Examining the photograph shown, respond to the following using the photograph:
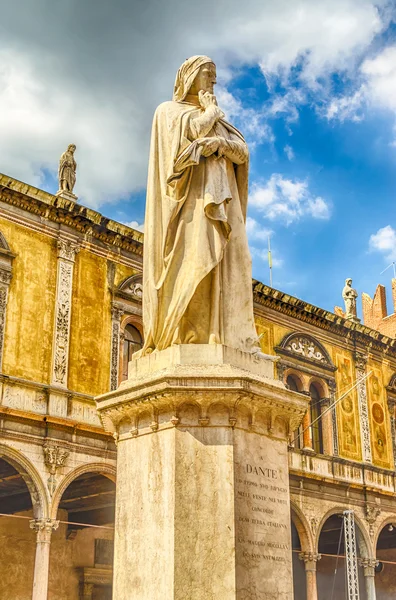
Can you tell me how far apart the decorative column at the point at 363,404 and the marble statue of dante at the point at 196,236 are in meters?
19.8

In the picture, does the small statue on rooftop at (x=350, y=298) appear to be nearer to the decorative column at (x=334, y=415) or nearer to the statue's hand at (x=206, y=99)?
the decorative column at (x=334, y=415)

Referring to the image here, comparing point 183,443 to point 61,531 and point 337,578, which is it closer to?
point 61,531

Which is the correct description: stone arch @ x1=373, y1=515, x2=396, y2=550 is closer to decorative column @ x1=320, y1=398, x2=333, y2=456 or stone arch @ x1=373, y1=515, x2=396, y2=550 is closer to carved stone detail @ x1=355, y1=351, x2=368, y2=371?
decorative column @ x1=320, y1=398, x2=333, y2=456

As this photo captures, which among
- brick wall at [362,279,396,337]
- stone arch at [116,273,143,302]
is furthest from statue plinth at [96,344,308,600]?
brick wall at [362,279,396,337]

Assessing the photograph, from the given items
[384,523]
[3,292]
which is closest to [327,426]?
[384,523]

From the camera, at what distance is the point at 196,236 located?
5.22 meters

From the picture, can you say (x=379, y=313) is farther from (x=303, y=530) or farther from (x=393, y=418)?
(x=303, y=530)

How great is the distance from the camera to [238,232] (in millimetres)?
5496

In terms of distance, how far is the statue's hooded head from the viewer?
→ 5684 millimetres

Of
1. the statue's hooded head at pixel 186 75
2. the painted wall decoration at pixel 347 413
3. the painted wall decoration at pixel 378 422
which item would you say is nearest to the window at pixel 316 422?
the painted wall decoration at pixel 347 413

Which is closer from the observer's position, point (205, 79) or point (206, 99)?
point (206, 99)

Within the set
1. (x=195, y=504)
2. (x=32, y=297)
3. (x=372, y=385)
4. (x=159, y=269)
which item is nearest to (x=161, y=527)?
(x=195, y=504)

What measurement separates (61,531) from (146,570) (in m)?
15.8

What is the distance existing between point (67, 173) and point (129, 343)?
4.05 meters
